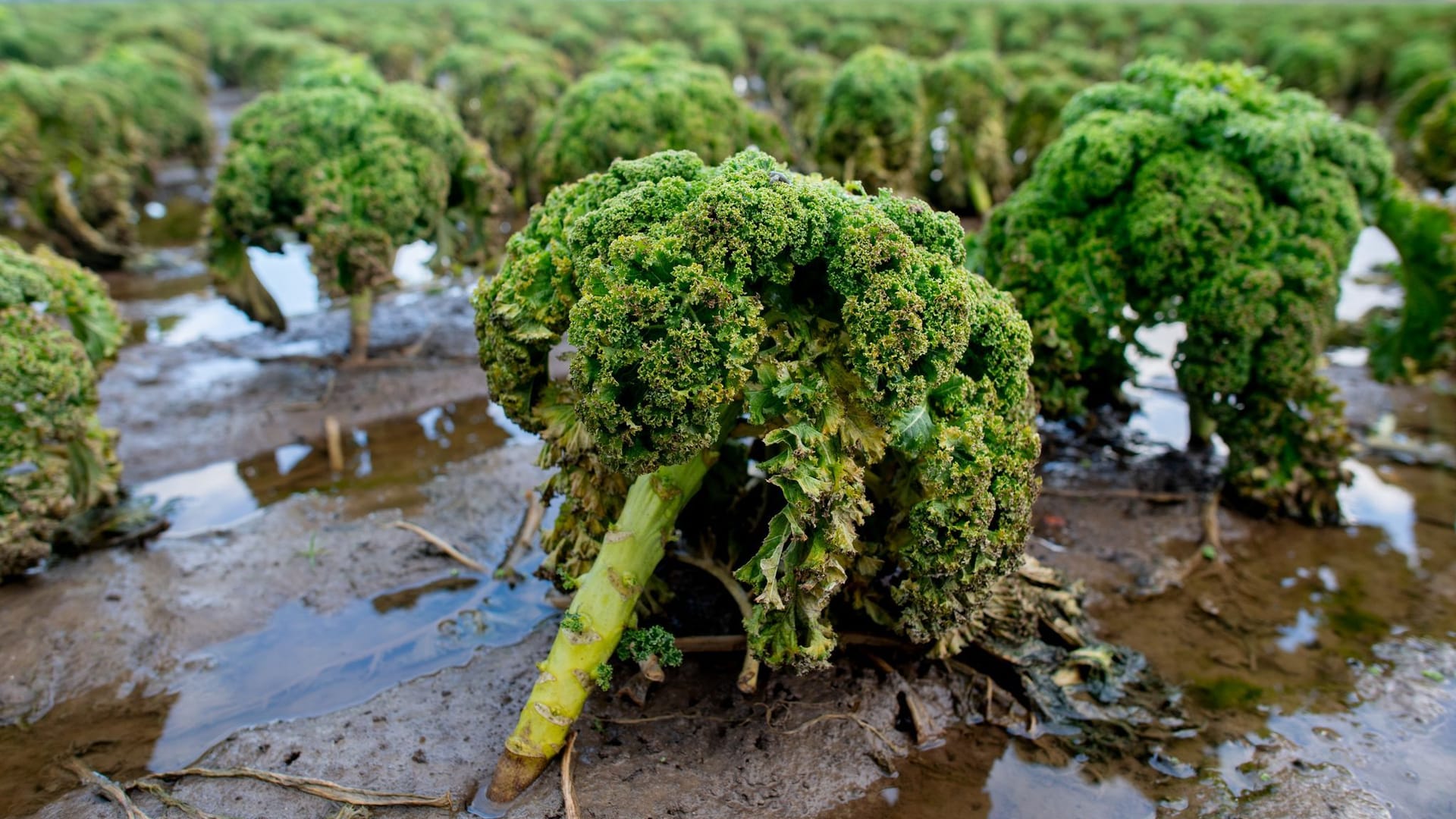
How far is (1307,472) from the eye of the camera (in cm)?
606

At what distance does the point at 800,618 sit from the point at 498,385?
182 cm

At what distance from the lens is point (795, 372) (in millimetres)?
3840

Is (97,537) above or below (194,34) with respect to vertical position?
below

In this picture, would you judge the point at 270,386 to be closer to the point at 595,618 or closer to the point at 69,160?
the point at 595,618

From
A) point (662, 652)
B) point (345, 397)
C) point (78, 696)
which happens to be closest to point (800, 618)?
point (662, 652)

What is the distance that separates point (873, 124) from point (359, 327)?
20.8ft

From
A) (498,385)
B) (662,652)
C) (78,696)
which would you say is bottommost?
(78,696)

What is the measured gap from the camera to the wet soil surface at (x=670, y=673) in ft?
13.4

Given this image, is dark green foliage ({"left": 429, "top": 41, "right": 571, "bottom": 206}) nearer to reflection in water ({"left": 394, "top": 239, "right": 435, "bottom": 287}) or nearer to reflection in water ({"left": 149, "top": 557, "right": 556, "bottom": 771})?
reflection in water ({"left": 394, "top": 239, "right": 435, "bottom": 287})

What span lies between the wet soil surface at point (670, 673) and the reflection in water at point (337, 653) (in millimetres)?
17

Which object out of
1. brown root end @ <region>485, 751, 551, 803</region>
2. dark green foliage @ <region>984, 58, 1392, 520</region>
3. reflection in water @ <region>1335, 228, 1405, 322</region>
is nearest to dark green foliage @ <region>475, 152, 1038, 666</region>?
brown root end @ <region>485, 751, 551, 803</region>

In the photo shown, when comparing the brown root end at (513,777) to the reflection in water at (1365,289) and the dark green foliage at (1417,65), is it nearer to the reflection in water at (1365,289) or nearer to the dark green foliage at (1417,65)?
the reflection in water at (1365,289)

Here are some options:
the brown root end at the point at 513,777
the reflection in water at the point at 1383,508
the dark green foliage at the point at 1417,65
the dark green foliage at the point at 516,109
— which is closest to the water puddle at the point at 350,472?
the brown root end at the point at 513,777

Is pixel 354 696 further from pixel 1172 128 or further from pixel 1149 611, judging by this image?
pixel 1172 128
